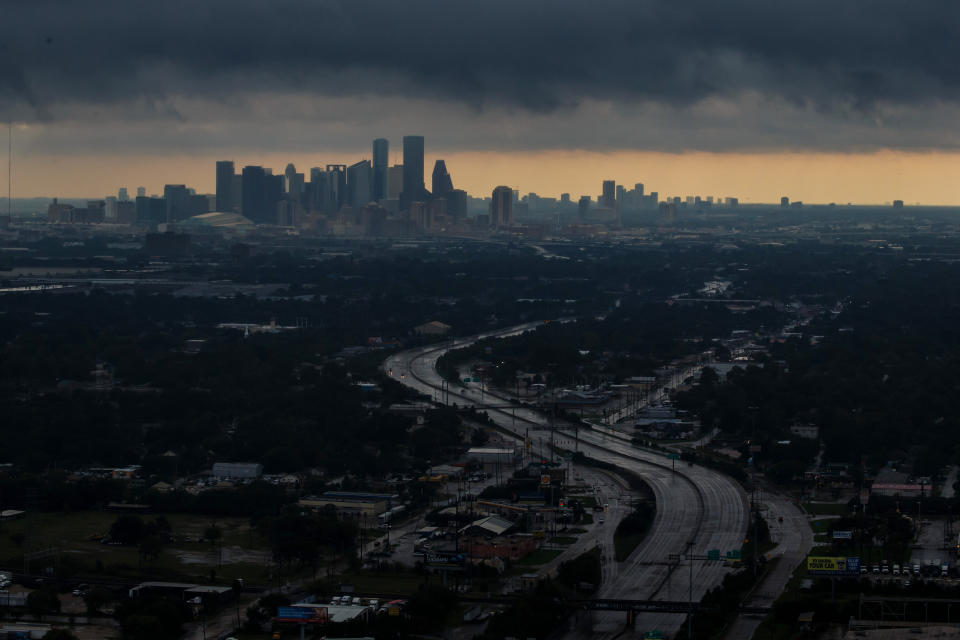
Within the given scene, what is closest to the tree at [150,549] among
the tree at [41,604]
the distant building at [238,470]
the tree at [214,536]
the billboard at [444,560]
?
the tree at [214,536]

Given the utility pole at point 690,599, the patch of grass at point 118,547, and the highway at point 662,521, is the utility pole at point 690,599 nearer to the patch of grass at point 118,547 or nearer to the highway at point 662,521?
the highway at point 662,521

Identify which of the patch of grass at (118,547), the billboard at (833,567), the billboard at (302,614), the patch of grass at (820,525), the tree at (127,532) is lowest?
the patch of grass at (118,547)

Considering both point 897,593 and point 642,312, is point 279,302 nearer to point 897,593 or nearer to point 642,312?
point 642,312

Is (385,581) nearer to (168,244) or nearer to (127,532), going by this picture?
(127,532)

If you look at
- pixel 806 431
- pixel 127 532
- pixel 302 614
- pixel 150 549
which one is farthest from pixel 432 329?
pixel 302 614

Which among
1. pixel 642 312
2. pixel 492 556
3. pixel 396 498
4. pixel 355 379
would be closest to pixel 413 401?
pixel 355 379

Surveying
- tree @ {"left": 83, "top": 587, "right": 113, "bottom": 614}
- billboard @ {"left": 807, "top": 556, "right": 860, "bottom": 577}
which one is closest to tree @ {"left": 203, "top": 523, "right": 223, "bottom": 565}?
tree @ {"left": 83, "top": 587, "right": 113, "bottom": 614}

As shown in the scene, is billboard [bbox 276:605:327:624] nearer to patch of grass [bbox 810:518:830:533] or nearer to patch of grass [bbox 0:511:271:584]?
patch of grass [bbox 0:511:271:584]
